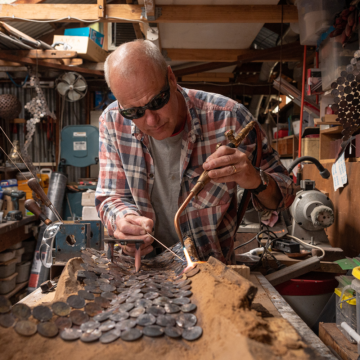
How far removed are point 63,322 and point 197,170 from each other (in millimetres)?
1166

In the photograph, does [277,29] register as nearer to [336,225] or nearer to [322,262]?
[336,225]

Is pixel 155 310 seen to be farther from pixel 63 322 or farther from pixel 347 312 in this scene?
pixel 347 312

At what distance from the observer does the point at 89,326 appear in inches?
31.9

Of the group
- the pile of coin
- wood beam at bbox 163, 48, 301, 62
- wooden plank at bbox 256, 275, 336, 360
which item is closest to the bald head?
the pile of coin

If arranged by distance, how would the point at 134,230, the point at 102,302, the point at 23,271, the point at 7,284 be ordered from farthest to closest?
1. the point at 23,271
2. the point at 7,284
3. the point at 134,230
4. the point at 102,302

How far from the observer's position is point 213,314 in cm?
82

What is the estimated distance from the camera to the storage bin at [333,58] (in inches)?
104

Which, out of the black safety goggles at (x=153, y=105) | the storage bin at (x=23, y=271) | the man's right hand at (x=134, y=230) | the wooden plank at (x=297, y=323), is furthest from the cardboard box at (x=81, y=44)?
the wooden plank at (x=297, y=323)

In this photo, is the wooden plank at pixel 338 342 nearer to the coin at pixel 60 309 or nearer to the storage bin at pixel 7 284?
the coin at pixel 60 309

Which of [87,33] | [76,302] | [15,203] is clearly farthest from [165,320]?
[87,33]

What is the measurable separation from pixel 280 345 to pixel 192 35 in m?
4.11

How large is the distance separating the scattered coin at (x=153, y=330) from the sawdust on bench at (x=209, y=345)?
0.04ft

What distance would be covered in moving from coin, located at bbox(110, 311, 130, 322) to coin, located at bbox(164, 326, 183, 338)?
12cm

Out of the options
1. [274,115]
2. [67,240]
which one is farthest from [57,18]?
[274,115]
